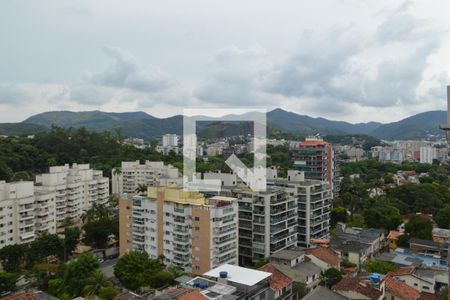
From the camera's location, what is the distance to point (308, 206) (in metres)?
14.5

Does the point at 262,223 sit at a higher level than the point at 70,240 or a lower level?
higher

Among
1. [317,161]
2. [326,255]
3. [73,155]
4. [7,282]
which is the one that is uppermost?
[73,155]

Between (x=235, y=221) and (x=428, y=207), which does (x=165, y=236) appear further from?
(x=428, y=207)

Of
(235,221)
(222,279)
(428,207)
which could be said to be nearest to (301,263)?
(235,221)

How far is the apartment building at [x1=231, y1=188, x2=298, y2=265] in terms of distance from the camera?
12.5 m

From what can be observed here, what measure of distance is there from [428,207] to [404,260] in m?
9.21

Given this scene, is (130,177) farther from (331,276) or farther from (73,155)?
(331,276)

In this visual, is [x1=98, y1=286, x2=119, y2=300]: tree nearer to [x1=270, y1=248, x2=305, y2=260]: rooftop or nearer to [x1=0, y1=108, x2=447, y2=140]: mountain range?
[x1=270, y1=248, x2=305, y2=260]: rooftop

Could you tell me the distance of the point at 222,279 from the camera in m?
8.41

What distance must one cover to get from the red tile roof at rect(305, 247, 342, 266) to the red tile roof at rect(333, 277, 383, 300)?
2.24 m

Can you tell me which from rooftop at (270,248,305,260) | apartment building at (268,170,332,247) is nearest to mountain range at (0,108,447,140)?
apartment building at (268,170,332,247)

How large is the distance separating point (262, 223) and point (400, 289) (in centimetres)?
454

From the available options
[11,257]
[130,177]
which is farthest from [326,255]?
[130,177]

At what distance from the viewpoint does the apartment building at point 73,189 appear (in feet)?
59.8
